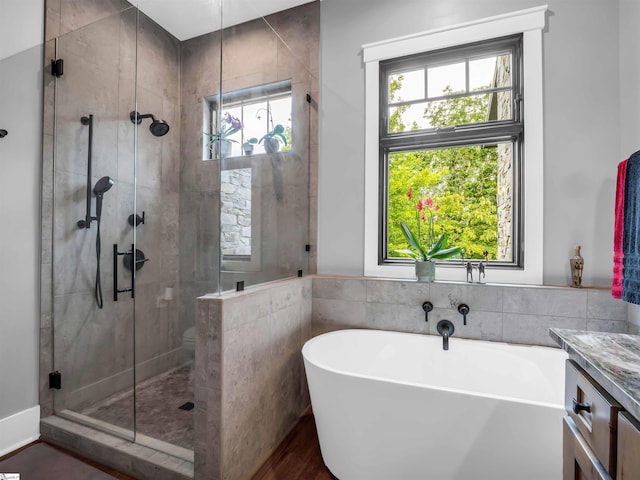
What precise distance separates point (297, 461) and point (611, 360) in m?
1.56

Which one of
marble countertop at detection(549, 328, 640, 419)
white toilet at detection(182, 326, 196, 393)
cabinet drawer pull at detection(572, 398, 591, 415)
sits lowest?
white toilet at detection(182, 326, 196, 393)

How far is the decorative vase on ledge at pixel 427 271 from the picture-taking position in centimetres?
215

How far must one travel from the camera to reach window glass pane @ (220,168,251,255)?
1.73m

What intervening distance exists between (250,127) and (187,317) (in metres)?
1.16

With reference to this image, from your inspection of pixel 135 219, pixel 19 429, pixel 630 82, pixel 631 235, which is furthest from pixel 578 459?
pixel 19 429

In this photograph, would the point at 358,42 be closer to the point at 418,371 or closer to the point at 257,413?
the point at 418,371

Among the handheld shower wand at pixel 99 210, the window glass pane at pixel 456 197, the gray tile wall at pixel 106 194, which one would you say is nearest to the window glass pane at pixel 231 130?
the gray tile wall at pixel 106 194

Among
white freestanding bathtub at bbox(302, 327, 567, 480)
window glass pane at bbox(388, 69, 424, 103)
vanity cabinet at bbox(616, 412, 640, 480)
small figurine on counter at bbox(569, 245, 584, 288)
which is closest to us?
vanity cabinet at bbox(616, 412, 640, 480)

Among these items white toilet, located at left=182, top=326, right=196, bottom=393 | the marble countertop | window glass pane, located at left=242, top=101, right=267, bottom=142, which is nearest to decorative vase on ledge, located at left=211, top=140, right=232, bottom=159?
window glass pane, located at left=242, top=101, right=267, bottom=142

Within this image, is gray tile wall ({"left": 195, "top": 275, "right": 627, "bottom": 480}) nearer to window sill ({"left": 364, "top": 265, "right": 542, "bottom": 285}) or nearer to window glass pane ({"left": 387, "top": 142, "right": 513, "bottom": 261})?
window sill ({"left": 364, "top": 265, "right": 542, "bottom": 285})

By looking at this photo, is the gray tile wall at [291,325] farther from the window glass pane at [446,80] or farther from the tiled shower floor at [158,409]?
the window glass pane at [446,80]

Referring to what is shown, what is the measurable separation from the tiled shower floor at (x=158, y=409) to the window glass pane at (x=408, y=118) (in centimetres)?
218

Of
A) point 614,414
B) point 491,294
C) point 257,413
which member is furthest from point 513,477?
point 257,413

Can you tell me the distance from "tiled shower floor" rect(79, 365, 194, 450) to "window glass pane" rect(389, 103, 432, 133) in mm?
2184
